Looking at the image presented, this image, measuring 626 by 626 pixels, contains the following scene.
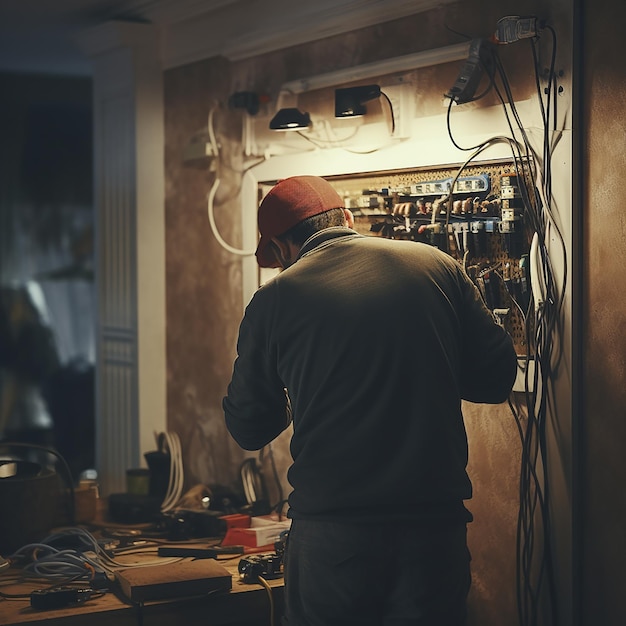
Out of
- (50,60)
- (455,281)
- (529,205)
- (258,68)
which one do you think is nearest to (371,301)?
(455,281)

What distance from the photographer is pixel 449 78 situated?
303cm

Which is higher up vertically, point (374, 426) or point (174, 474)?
point (374, 426)

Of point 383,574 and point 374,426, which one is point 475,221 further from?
point 383,574

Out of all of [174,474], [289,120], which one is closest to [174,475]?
[174,474]

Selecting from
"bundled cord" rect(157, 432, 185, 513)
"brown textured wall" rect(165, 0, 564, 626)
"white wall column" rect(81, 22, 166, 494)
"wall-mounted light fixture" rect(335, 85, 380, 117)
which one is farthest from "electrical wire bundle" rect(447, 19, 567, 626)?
"white wall column" rect(81, 22, 166, 494)

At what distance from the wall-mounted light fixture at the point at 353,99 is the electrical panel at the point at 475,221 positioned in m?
0.22

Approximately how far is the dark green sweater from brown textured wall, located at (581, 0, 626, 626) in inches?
16.5

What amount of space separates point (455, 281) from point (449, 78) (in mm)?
940

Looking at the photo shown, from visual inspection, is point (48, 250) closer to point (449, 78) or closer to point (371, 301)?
point (449, 78)

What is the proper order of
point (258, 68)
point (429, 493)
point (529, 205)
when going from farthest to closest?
point (258, 68) < point (529, 205) < point (429, 493)

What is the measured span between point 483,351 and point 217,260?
1.88 m

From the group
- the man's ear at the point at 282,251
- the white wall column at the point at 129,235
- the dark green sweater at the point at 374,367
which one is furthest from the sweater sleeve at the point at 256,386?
the white wall column at the point at 129,235

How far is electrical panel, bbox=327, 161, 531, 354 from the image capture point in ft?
9.24

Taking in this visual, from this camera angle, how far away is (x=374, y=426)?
2.18m
